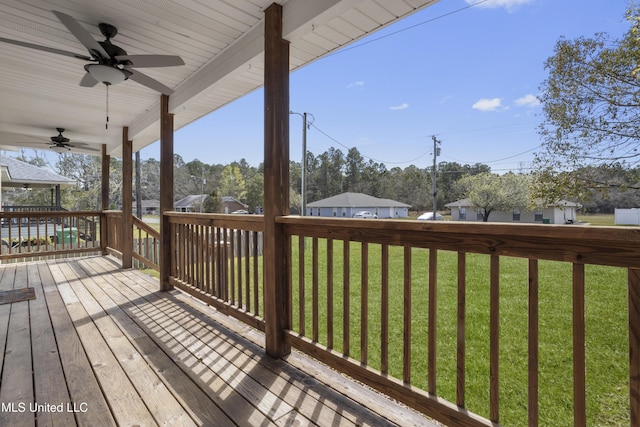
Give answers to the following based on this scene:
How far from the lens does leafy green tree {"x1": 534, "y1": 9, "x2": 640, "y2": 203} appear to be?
276 centimetres

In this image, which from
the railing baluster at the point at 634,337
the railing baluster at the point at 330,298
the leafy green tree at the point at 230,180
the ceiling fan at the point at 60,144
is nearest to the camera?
the railing baluster at the point at 634,337

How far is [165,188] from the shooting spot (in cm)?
377

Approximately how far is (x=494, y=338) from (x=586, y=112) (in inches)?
110

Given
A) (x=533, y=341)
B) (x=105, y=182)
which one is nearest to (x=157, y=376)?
(x=533, y=341)

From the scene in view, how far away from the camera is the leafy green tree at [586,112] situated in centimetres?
276

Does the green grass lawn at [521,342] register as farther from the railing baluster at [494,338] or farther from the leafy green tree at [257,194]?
the railing baluster at [494,338]

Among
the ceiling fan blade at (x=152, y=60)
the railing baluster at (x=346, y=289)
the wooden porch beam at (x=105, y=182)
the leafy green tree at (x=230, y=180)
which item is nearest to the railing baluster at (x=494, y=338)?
the railing baluster at (x=346, y=289)

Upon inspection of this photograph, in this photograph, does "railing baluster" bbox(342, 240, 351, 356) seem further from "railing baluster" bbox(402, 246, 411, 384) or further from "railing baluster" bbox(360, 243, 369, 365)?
"railing baluster" bbox(402, 246, 411, 384)

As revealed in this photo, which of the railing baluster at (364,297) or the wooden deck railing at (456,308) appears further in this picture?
the railing baluster at (364,297)

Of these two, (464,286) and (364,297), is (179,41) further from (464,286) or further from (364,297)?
(464,286)

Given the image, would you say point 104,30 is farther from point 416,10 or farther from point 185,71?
point 416,10

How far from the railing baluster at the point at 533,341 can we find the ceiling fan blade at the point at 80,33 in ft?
9.36

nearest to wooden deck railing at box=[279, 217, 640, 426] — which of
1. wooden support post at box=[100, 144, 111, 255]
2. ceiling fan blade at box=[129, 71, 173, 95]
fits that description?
ceiling fan blade at box=[129, 71, 173, 95]

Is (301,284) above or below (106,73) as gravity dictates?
below
